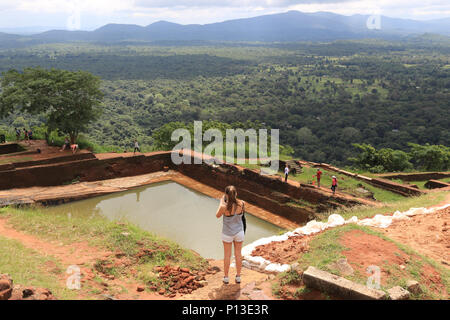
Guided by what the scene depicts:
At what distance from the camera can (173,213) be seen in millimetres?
11734

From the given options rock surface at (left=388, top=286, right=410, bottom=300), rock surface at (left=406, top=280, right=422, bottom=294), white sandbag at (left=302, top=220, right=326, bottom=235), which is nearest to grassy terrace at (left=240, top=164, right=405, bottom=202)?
white sandbag at (left=302, top=220, right=326, bottom=235)

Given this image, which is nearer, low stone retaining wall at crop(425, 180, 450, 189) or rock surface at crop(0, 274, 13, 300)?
rock surface at crop(0, 274, 13, 300)

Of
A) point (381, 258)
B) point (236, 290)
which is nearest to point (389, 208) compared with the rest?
point (381, 258)

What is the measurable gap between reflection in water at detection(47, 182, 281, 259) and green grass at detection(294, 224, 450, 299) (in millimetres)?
3726

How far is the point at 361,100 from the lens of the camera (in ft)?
189

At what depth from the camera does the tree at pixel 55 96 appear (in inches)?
560

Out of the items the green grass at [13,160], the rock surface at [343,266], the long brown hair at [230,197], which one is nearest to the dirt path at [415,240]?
the rock surface at [343,266]

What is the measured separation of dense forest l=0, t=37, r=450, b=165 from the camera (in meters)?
38.7

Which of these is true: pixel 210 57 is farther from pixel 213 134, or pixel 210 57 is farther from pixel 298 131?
pixel 213 134

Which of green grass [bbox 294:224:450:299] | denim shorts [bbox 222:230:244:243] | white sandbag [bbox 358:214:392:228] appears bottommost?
white sandbag [bbox 358:214:392:228]

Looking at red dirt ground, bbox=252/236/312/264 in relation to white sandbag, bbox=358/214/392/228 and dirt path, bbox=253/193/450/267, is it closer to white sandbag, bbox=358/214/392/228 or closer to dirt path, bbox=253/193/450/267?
dirt path, bbox=253/193/450/267

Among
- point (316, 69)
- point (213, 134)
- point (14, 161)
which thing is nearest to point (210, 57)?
point (316, 69)

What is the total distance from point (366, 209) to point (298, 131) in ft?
111

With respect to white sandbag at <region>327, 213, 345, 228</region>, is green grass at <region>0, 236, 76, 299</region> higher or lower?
higher
